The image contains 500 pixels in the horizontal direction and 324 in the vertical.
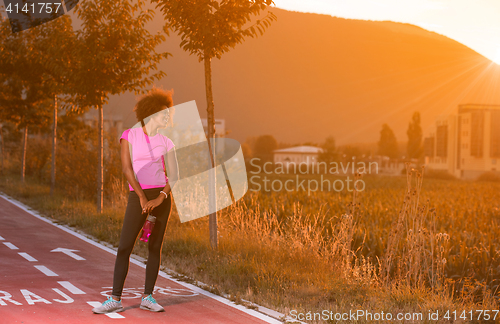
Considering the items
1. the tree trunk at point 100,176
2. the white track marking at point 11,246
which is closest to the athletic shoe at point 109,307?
the white track marking at point 11,246

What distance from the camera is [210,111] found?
27.9ft

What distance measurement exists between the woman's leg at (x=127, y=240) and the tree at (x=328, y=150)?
148m

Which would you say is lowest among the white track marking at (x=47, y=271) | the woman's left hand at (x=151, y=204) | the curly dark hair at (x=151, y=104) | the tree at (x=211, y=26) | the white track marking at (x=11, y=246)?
the white track marking at (x=11, y=246)

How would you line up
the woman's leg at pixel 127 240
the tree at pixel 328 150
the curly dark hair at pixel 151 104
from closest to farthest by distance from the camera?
the woman's leg at pixel 127 240 < the curly dark hair at pixel 151 104 < the tree at pixel 328 150

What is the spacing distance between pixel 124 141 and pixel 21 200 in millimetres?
14229

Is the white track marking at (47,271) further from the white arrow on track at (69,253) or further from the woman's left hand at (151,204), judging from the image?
the woman's left hand at (151,204)

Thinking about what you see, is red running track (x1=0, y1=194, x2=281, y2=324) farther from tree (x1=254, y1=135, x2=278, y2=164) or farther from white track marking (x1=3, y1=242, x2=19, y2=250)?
tree (x1=254, y1=135, x2=278, y2=164)

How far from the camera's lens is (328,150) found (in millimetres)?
156125

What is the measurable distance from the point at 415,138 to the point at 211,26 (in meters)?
135

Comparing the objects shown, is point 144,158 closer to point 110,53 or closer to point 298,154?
point 110,53

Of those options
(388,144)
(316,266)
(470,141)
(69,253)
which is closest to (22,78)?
(69,253)

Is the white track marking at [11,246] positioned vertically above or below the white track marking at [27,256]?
below

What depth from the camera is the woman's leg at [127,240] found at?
502 centimetres

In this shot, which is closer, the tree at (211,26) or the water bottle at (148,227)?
the water bottle at (148,227)
